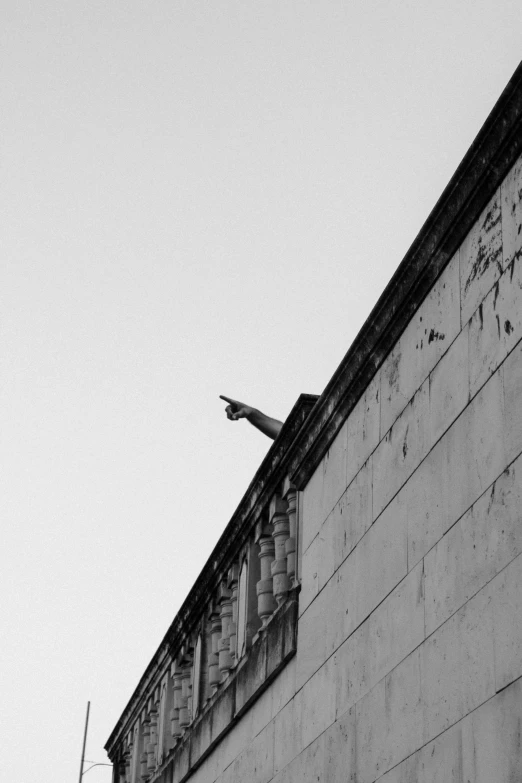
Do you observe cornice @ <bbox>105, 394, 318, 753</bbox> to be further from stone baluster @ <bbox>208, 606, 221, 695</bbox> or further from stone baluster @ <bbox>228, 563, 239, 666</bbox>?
stone baluster @ <bbox>208, 606, 221, 695</bbox>

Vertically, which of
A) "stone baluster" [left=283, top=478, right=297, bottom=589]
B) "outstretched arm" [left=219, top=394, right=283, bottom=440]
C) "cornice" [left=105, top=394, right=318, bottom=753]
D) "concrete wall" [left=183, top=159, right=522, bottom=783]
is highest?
"outstretched arm" [left=219, top=394, right=283, bottom=440]

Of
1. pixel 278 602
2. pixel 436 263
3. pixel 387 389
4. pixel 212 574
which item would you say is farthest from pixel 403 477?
pixel 212 574

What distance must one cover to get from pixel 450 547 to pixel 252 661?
4567 mm

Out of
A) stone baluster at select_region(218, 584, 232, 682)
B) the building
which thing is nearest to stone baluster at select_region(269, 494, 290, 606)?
the building

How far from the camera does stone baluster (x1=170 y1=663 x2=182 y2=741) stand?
1528 centimetres

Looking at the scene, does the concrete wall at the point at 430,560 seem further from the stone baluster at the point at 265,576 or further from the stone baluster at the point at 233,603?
the stone baluster at the point at 233,603

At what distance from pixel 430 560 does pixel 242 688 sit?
180 inches

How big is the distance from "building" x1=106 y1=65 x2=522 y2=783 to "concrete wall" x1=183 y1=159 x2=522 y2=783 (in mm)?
16

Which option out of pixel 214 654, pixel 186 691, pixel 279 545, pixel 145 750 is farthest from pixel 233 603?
pixel 145 750

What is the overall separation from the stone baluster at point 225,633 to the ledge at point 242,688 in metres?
0.20

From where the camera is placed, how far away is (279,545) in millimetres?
11258

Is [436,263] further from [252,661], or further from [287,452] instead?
[252,661]

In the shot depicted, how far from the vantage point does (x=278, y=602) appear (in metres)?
11.1

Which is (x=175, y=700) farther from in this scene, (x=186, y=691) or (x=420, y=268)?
(x=420, y=268)
